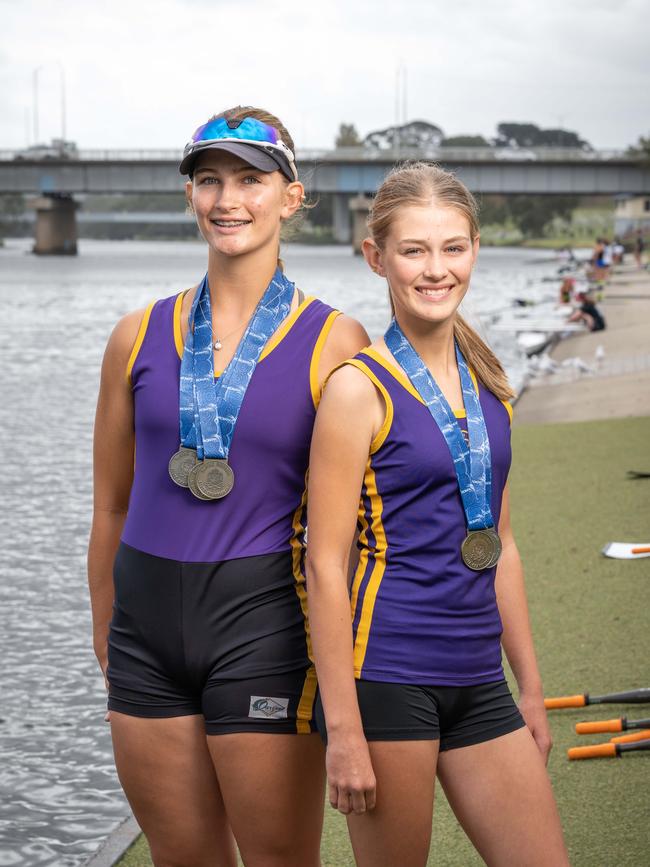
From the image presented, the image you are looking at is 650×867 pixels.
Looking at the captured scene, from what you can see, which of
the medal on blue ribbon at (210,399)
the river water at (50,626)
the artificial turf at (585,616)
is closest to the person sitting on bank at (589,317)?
the river water at (50,626)

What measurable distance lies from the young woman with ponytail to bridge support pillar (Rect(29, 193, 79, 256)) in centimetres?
11333

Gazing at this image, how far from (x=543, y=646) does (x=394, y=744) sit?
13.8 ft

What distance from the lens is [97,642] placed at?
3.47 m

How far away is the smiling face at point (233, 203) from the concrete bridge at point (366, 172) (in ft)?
278

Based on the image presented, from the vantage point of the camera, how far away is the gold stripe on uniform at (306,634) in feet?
9.77

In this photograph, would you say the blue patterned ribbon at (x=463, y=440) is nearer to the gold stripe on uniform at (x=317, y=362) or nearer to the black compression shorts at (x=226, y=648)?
the gold stripe on uniform at (x=317, y=362)

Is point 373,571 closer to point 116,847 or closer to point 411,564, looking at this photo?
point 411,564

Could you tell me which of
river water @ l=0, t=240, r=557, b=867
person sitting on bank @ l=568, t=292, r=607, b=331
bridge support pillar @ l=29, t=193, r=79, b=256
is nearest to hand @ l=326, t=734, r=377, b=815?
river water @ l=0, t=240, r=557, b=867

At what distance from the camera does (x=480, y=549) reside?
291cm

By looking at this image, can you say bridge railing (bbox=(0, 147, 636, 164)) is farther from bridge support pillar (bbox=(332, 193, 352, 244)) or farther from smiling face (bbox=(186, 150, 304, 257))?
smiling face (bbox=(186, 150, 304, 257))

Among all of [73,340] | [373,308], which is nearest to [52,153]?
[373,308]

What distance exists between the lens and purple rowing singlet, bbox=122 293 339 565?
297 centimetres

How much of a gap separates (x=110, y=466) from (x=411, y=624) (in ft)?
3.11

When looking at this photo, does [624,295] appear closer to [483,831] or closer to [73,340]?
[73,340]
